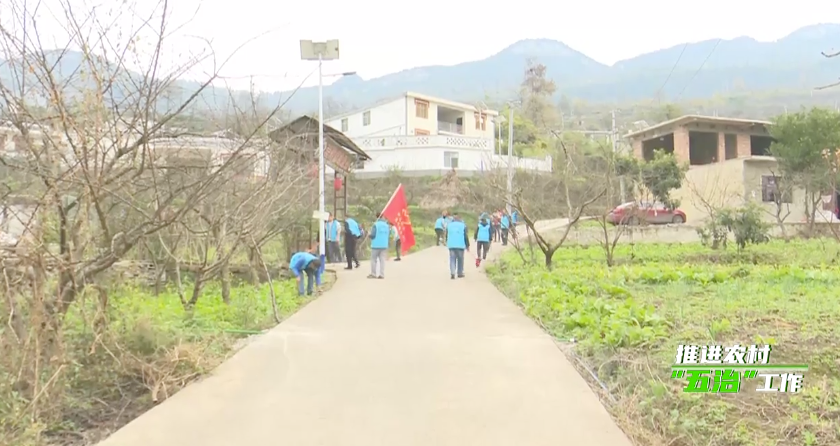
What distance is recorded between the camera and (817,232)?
79.7ft

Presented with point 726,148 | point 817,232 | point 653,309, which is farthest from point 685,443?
point 726,148

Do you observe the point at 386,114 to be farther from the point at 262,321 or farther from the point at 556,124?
the point at 262,321

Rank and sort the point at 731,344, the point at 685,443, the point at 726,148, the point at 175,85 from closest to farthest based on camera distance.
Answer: the point at 685,443 → the point at 175,85 → the point at 731,344 → the point at 726,148

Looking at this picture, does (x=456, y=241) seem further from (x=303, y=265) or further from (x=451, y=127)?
(x=451, y=127)

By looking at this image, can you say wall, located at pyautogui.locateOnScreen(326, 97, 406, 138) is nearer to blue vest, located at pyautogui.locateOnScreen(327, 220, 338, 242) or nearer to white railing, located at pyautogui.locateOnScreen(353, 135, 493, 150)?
white railing, located at pyautogui.locateOnScreen(353, 135, 493, 150)

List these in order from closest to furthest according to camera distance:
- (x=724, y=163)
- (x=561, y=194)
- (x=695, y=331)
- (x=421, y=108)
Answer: (x=695, y=331) → (x=561, y=194) → (x=724, y=163) → (x=421, y=108)

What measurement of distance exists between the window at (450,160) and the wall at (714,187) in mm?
16772

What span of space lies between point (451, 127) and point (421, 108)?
5002 millimetres

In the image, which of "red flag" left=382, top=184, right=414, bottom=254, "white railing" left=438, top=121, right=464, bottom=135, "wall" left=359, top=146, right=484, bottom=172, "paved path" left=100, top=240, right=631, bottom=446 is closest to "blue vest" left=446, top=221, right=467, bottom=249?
"red flag" left=382, top=184, right=414, bottom=254

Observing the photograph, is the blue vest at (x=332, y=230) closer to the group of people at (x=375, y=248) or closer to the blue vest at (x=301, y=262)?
the group of people at (x=375, y=248)

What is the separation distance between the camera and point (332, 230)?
62.1 ft

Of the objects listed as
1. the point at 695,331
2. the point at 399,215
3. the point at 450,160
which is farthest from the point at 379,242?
the point at 450,160

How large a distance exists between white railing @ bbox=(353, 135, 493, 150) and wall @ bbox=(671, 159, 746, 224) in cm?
1623

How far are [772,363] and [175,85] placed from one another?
5397mm
